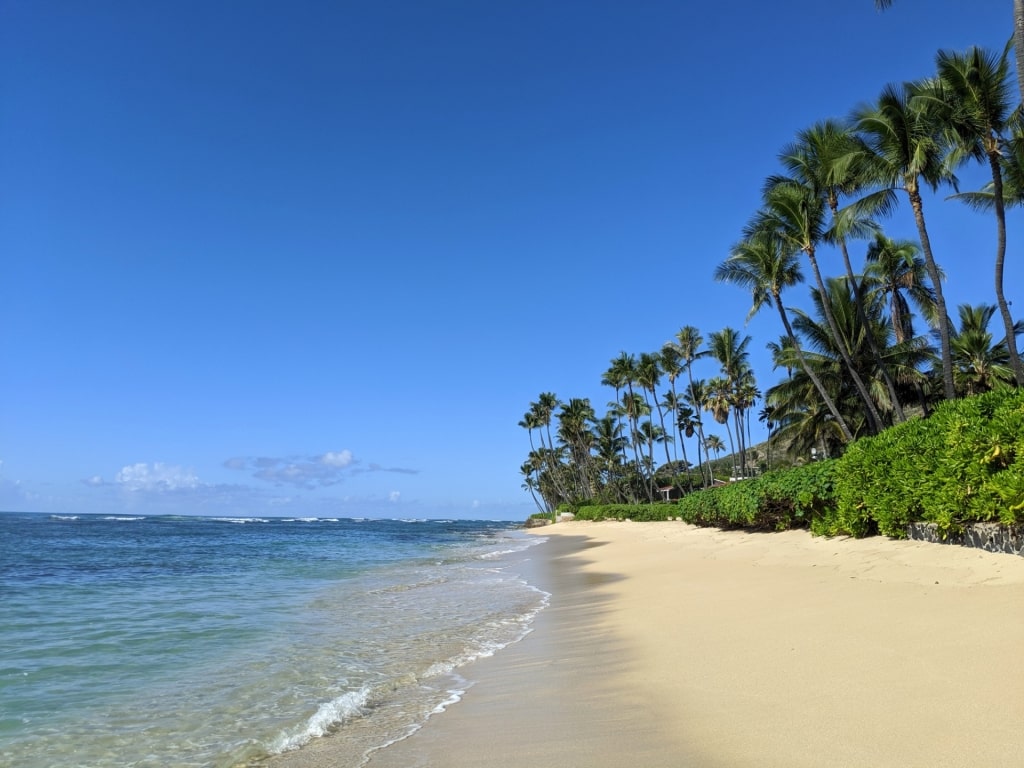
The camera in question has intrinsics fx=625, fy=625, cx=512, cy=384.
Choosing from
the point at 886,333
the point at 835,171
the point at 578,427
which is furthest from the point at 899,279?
the point at 578,427

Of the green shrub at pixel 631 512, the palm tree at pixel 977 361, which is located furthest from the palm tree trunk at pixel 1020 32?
the green shrub at pixel 631 512

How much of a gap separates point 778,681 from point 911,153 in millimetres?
19530

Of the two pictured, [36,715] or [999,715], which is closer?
[999,715]

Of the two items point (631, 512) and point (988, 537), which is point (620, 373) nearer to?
point (631, 512)

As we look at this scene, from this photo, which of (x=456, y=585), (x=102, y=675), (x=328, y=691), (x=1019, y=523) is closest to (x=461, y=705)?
(x=328, y=691)

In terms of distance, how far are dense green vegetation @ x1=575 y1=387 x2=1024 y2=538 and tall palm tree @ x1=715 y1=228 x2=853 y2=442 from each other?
11245 mm

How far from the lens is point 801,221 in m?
23.0

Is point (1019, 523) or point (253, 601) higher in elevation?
point (1019, 523)

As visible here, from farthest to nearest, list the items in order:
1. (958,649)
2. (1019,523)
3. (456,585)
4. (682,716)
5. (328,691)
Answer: (456,585) → (1019,523) → (328,691) → (958,649) → (682,716)

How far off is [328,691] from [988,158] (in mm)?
20045

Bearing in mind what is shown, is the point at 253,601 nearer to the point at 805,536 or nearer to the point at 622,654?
the point at 622,654

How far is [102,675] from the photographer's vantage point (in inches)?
298

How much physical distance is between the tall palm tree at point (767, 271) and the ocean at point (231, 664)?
1603cm

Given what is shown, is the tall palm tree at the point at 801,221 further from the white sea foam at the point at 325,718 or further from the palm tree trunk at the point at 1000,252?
the white sea foam at the point at 325,718
